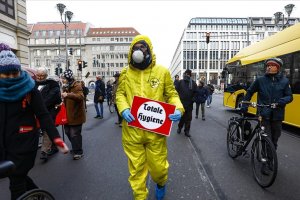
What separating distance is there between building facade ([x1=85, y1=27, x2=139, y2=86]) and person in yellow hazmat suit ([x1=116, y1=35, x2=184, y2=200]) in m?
106

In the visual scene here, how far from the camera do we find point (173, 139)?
772cm

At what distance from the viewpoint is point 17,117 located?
2510 mm

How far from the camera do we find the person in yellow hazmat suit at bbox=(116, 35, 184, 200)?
3139 millimetres

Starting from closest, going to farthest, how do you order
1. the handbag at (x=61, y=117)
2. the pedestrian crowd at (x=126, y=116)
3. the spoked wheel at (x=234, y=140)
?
the pedestrian crowd at (x=126, y=116)
the spoked wheel at (x=234, y=140)
the handbag at (x=61, y=117)

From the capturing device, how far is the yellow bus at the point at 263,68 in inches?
342

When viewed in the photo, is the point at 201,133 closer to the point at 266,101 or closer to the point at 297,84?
the point at 297,84

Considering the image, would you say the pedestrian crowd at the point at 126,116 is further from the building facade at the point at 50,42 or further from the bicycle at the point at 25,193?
the building facade at the point at 50,42

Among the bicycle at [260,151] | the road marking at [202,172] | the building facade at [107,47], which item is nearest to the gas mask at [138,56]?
the road marking at [202,172]

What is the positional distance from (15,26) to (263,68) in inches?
614

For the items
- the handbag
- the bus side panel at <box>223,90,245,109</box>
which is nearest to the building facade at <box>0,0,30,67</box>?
the handbag

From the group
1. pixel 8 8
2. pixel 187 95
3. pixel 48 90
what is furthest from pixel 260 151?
pixel 8 8

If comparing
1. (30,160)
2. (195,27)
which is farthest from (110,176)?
(195,27)

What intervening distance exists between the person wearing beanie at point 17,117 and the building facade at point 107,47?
349 ft

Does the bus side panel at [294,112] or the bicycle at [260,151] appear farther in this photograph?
the bus side panel at [294,112]
